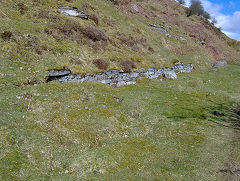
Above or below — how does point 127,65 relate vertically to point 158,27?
below

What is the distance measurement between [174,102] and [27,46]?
788 inches

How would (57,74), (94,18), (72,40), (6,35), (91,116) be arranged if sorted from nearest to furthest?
(91,116)
(57,74)
(6,35)
(72,40)
(94,18)

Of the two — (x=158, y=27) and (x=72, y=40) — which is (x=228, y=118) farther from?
(x=158, y=27)

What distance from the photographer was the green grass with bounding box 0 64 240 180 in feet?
36.3

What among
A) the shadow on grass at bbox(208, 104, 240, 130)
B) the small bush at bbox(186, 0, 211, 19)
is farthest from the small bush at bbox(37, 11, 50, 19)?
the small bush at bbox(186, 0, 211, 19)

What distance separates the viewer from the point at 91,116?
16438mm

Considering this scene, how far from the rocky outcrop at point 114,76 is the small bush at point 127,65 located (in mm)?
730

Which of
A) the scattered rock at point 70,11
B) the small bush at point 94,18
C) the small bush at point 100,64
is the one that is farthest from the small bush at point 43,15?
Answer: the small bush at point 100,64

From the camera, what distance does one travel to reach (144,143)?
576 inches

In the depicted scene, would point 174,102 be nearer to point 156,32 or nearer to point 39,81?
point 39,81

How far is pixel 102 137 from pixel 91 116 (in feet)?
8.73

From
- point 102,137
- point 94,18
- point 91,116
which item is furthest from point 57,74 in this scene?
point 94,18

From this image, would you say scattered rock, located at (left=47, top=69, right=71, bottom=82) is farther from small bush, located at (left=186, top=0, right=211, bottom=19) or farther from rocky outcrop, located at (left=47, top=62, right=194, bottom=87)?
small bush, located at (left=186, top=0, right=211, bottom=19)

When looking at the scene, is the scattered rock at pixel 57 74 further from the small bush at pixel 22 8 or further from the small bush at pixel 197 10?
the small bush at pixel 197 10
